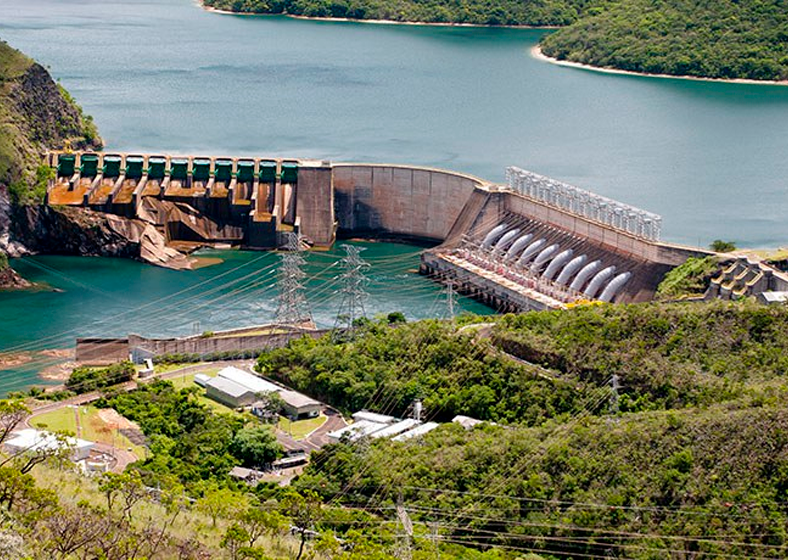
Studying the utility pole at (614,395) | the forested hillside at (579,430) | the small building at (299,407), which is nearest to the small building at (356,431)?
the forested hillside at (579,430)

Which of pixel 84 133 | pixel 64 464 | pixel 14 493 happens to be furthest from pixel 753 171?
pixel 14 493

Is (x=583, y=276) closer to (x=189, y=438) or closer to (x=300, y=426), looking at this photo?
(x=300, y=426)

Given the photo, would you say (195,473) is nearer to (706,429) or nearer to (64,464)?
(64,464)

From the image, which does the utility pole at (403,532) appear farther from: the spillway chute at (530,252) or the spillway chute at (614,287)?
the spillway chute at (530,252)

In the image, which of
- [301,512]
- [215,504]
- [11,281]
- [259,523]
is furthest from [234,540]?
[11,281]

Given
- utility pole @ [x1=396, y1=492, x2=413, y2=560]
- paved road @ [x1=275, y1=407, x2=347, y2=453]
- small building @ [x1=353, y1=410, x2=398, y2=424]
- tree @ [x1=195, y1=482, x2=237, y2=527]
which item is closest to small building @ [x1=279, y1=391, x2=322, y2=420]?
paved road @ [x1=275, y1=407, x2=347, y2=453]

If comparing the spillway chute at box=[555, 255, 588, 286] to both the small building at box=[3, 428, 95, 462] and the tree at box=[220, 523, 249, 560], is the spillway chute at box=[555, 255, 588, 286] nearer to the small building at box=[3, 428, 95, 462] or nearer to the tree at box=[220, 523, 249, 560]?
the small building at box=[3, 428, 95, 462]
